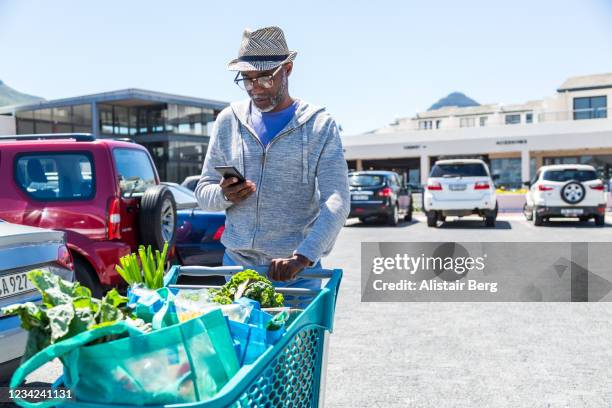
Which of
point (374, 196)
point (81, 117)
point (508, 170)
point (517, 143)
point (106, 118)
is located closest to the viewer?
point (374, 196)

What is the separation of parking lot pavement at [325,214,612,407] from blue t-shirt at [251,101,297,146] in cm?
A: 195

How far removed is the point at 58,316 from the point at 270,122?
145 centimetres

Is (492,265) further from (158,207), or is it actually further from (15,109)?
(15,109)

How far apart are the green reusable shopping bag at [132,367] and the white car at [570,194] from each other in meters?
15.6

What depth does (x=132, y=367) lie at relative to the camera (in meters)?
1.22

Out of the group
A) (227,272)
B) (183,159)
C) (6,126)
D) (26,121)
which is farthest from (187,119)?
(227,272)

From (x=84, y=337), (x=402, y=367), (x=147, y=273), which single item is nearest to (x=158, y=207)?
(x=402, y=367)

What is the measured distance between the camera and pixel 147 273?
1.81 metres

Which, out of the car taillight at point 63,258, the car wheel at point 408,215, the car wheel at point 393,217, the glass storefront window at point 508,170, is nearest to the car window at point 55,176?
the car taillight at point 63,258

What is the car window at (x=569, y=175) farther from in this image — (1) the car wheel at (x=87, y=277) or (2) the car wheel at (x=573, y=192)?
(1) the car wheel at (x=87, y=277)

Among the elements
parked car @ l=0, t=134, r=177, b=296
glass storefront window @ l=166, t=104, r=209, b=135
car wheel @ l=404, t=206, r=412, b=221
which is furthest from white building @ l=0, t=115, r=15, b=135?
glass storefront window @ l=166, t=104, r=209, b=135

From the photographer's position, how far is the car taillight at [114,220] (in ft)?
18.3

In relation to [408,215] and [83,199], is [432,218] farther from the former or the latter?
[83,199]

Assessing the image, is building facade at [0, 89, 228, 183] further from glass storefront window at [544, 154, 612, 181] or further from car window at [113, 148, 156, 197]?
car window at [113, 148, 156, 197]
